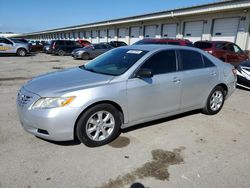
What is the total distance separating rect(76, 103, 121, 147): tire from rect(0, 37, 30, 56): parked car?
63.5ft

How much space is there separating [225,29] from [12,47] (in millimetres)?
17997

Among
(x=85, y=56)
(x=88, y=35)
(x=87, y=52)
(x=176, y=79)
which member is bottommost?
(x=85, y=56)

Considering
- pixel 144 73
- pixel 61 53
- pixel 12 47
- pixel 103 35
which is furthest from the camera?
pixel 103 35

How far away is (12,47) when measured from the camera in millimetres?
19812

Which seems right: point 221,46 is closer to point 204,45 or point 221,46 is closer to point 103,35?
point 204,45

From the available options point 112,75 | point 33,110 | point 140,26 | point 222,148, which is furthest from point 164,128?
point 140,26

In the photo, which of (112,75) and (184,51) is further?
(184,51)

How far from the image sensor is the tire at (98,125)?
10.9 feet

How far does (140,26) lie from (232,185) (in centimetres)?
2562

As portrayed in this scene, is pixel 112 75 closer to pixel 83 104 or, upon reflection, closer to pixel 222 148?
pixel 83 104

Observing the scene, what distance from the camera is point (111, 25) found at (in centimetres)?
3180

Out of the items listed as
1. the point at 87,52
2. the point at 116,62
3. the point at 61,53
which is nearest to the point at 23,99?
the point at 116,62

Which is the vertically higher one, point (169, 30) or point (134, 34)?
point (169, 30)

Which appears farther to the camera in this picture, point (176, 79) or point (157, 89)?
point (176, 79)
